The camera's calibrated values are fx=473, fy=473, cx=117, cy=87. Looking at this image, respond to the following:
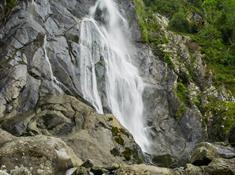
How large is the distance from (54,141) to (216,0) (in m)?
57.3

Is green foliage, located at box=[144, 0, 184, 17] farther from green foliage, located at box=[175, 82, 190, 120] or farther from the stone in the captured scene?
the stone

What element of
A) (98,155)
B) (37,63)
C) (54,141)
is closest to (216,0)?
(37,63)

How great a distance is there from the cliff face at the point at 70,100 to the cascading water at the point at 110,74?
0.69 m

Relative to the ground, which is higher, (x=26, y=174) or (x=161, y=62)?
(x=161, y=62)

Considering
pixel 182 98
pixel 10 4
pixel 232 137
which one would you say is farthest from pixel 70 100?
pixel 182 98

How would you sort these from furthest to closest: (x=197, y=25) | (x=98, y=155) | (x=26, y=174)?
(x=197, y=25) < (x=98, y=155) < (x=26, y=174)

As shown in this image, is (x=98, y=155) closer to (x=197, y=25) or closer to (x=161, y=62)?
(x=161, y=62)

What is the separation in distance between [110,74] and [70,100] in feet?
26.6

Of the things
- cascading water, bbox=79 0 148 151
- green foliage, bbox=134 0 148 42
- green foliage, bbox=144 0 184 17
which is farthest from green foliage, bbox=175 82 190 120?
green foliage, bbox=144 0 184 17

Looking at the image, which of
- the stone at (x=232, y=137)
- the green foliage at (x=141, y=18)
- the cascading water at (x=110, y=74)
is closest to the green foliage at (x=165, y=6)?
the green foliage at (x=141, y=18)

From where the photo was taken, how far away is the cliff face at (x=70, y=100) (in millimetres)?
22219

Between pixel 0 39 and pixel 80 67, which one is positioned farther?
pixel 80 67

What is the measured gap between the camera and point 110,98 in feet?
126

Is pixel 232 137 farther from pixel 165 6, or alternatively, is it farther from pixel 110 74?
pixel 165 6
